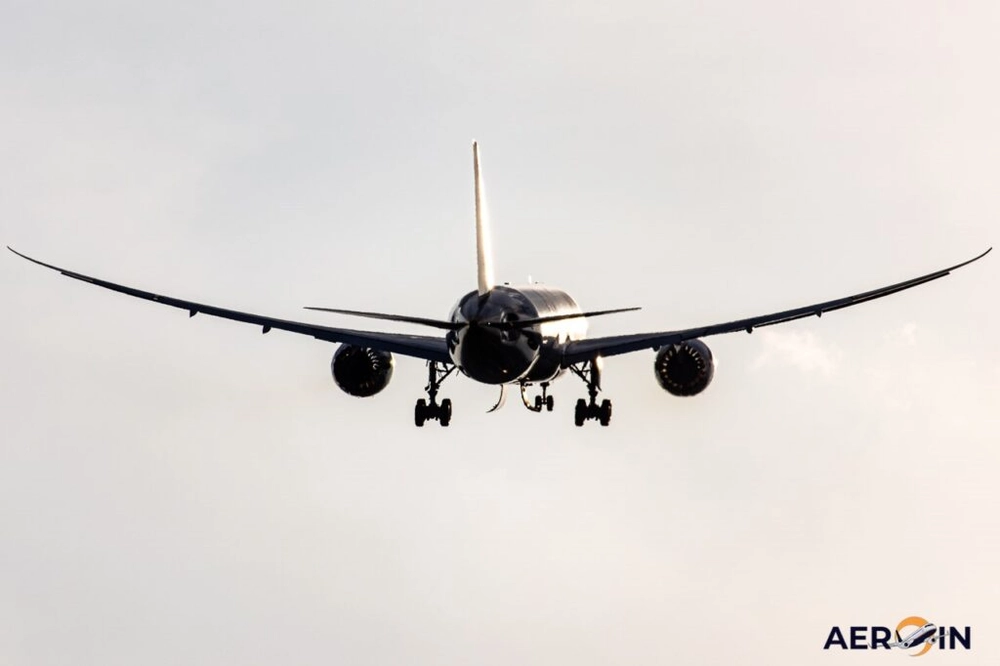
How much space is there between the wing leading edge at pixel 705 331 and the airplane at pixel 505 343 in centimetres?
4

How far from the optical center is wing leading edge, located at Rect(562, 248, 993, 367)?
190 ft

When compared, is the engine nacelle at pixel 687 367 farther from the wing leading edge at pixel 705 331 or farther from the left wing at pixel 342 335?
the left wing at pixel 342 335

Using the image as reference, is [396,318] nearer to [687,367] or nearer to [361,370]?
[361,370]

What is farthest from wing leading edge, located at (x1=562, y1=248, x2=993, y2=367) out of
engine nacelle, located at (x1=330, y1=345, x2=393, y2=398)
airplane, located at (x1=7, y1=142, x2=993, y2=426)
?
engine nacelle, located at (x1=330, y1=345, x2=393, y2=398)

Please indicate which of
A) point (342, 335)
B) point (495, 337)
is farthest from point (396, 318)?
point (342, 335)

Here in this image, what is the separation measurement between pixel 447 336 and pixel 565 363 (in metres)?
7.48

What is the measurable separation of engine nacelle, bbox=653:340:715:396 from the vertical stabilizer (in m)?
10.0

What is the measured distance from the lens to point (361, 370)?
209 feet

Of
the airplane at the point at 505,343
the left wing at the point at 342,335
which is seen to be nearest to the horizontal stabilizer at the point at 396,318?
the airplane at the point at 505,343

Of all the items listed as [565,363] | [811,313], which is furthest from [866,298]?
[565,363]

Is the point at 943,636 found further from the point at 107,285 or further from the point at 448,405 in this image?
the point at 107,285

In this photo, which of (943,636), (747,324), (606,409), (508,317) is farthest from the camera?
(943,636)

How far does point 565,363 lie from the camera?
2525 inches

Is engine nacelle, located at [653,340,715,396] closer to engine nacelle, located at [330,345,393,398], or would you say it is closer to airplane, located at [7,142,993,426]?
airplane, located at [7,142,993,426]
